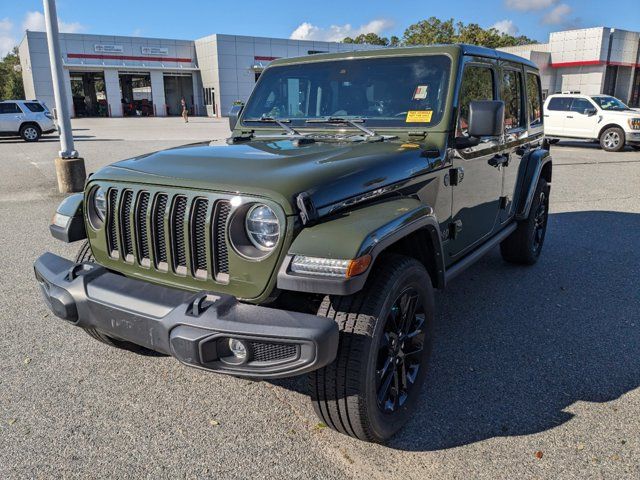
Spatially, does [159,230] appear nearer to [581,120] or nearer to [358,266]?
[358,266]

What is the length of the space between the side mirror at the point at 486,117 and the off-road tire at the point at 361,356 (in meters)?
1.10

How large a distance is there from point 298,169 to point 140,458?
1625 mm

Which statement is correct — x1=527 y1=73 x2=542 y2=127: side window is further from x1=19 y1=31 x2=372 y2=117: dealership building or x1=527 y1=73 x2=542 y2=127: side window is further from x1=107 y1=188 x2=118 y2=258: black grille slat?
x1=19 y1=31 x2=372 y2=117: dealership building

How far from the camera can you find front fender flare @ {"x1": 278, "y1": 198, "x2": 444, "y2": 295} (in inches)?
85.0

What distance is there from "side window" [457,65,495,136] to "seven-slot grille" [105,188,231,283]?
186 cm

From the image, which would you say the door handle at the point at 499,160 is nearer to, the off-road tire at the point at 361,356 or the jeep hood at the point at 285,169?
the jeep hood at the point at 285,169

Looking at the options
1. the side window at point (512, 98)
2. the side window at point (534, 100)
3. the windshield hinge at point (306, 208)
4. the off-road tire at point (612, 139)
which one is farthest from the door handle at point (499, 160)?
the off-road tire at point (612, 139)

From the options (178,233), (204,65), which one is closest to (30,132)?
(178,233)

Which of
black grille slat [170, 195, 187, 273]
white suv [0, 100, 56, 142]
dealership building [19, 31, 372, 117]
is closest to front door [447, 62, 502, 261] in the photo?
black grille slat [170, 195, 187, 273]

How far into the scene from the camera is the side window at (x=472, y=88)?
11.5 feet

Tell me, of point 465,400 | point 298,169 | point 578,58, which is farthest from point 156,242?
point 578,58

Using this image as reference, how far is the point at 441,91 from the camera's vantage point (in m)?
3.44

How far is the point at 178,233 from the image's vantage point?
2584 millimetres

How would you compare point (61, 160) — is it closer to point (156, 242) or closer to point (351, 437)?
point (156, 242)
